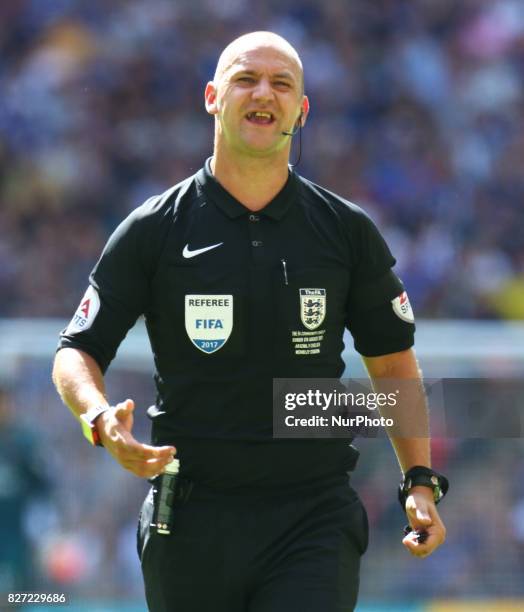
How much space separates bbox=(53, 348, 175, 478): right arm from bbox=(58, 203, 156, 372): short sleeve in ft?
0.18

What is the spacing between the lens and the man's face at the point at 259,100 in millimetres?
3986

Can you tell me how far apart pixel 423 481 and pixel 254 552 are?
2.02 feet

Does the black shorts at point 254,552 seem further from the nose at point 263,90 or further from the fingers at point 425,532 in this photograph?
the nose at point 263,90

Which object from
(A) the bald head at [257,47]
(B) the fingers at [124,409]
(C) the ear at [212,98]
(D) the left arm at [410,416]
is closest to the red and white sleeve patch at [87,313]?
(B) the fingers at [124,409]

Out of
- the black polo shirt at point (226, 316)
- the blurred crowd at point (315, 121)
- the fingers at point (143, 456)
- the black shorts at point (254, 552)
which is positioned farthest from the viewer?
the blurred crowd at point (315, 121)

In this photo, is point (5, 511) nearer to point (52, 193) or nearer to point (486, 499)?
point (486, 499)

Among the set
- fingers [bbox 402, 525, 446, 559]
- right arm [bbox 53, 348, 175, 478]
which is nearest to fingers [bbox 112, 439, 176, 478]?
right arm [bbox 53, 348, 175, 478]

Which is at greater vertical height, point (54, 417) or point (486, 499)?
point (54, 417)

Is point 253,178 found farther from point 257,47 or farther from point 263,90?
point 257,47

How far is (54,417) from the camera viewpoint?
790 centimetres

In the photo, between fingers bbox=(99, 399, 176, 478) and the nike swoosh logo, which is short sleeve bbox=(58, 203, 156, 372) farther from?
fingers bbox=(99, 399, 176, 478)

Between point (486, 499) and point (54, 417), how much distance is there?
8.82 ft

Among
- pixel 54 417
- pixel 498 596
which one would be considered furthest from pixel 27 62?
pixel 498 596

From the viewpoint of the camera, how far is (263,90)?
3979mm
